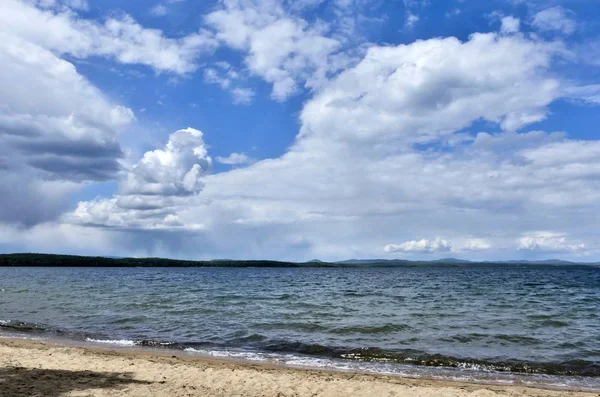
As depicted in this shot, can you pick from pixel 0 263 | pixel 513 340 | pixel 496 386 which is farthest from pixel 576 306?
pixel 0 263

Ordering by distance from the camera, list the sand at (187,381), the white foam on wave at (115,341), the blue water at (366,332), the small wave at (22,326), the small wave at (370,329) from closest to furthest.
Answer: the sand at (187,381) → the blue water at (366,332) → the white foam on wave at (115,341) → the small wave at (370,329) → the small wave at (22,326)

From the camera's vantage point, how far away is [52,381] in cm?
1004

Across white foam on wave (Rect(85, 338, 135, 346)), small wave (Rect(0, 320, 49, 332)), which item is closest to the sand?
white foam on wave (Rect(85, 338, 135, 346))

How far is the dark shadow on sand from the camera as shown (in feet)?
30.0

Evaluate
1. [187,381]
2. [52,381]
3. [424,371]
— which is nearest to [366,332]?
[424,371]

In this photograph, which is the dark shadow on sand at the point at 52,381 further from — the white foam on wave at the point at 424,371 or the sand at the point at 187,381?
the white foam on wave at the point at 424,371

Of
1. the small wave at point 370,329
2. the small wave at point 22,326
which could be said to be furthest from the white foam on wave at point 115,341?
the small wave at point 370,329

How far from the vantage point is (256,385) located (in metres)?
10.6

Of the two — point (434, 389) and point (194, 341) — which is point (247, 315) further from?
point (434, 389)

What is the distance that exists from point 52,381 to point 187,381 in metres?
2.90

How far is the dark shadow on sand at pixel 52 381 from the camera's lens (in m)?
9.16

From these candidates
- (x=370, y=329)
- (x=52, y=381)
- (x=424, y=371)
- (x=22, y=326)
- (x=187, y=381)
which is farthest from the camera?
(x=22, y=326)

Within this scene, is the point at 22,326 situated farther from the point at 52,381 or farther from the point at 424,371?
the point at 424,371

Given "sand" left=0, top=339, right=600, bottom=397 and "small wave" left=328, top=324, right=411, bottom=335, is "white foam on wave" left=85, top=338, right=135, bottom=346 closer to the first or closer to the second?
"sand" left=0, top=339, right=600, bottom=397
